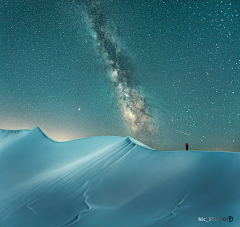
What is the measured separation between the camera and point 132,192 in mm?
3277

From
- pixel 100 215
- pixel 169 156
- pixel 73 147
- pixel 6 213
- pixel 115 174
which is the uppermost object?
pixel 73 147

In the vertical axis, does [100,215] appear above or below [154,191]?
below

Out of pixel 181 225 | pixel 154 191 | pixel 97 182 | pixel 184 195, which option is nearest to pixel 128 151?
pixel 97 182

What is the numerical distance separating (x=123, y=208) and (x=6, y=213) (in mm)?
2482

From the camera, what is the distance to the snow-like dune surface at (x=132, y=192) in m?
2.59

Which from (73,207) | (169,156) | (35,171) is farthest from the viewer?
(35,171)

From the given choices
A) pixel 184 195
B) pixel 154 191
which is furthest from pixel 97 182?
pixel 184 195

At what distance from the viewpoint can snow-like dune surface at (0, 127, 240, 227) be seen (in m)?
2.59

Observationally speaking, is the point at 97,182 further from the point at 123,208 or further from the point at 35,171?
the point at 35,171

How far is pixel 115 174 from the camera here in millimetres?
3992

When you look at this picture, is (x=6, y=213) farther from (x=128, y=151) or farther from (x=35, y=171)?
(x=128, y=151)

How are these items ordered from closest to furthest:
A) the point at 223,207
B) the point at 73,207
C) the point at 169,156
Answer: the point at 223,207 < the point at 73,207 < the point at 169,156

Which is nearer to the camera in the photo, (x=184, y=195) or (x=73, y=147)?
(x=184, y=195)

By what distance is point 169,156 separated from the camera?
4227 millimetres
